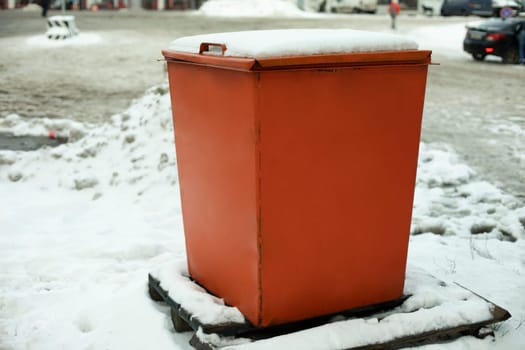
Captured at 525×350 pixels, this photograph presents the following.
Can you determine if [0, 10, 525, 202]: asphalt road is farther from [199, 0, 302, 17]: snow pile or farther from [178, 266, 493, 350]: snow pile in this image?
[199, 0, 302, 17]: snow pile

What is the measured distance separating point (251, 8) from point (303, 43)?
29912 mm

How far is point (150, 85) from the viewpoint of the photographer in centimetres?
1094

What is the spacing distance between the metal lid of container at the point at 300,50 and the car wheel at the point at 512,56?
1245 centimetres

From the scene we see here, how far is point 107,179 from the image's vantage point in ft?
17.8

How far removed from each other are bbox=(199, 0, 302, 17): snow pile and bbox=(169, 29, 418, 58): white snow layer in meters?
27.3

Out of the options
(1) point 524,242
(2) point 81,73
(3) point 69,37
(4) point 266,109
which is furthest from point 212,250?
(3) point 69,37

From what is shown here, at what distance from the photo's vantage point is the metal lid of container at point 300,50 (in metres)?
2.05

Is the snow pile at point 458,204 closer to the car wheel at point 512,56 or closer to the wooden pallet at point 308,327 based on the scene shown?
the wooden pallet at point 308,327

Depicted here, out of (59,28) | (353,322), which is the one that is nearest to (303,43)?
(353,322)

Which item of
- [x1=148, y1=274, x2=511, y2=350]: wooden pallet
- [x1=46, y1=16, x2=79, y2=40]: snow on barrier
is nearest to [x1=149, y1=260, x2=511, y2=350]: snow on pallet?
[x1=148, y1=274, x2=511, y2=350]: wooden pallet

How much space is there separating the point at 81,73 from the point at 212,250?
34.5ft

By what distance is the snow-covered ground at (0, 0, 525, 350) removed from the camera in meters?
2.72

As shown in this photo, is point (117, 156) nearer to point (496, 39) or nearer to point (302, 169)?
point (302, 169)

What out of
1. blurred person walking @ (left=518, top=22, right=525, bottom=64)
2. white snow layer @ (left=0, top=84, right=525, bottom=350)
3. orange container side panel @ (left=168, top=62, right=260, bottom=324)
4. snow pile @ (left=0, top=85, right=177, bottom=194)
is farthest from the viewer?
blurred person walking @ (left=518, top=22, right=525, bottom=64)
